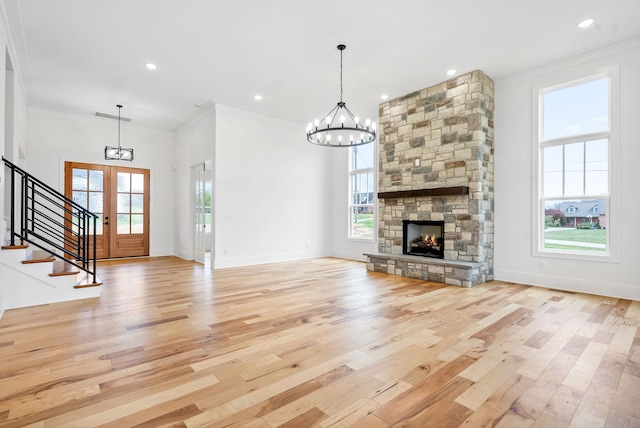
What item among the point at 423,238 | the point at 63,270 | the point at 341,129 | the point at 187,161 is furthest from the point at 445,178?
the point at 187,161

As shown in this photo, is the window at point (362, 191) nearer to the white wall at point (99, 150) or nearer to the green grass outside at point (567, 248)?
the green grass outside at point (567, 248)

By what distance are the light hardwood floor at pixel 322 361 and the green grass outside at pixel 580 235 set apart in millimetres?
809

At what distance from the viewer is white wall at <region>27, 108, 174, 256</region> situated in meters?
7.08

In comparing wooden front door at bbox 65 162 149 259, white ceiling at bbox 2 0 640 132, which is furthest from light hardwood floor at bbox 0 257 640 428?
wooden front door at bbox 65 162 149 259

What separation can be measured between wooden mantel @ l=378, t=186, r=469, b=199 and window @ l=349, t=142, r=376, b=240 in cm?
124

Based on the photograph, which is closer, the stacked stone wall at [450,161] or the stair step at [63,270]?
the stair step at [63,270]

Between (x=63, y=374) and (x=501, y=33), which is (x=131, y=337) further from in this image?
(x=501, y=33)

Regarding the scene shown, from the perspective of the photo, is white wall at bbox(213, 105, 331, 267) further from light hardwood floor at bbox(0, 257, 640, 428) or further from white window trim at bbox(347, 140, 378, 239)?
light hardwood floor at bbox(0, 257, 640, 428)

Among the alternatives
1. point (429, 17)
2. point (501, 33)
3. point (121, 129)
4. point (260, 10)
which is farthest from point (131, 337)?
point (121, 129)

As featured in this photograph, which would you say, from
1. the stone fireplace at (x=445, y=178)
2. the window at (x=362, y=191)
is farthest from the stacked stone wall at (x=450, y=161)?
the window at (x=362, y=191)

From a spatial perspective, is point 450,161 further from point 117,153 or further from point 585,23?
point 117,153

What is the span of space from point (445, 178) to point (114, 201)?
7549 millimetres

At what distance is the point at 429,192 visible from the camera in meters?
5.68

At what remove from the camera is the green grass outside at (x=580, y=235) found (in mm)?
4535
